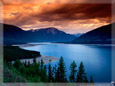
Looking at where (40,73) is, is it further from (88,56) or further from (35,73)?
(88,56)

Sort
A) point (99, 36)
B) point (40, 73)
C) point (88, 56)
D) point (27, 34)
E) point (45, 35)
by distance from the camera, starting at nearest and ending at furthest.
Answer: point (40, 73), point (27, 34), point (45, 35), point (99, 36), point (88, 56)

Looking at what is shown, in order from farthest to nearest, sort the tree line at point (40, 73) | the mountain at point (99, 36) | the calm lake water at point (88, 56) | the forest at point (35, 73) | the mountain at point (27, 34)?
the calm lake water at point (88, 56) < the mountain at point (99, 36) < the mountain at point (27, 34) < the tree line at point (40, 73) < the forest at point (35, 73)

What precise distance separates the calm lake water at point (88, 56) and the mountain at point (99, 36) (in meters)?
0.58

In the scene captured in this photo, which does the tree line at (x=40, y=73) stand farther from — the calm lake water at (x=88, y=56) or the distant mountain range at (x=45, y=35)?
the distant mountain range at (x=45, y=35)


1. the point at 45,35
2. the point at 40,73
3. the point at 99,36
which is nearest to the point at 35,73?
the point at 40,73

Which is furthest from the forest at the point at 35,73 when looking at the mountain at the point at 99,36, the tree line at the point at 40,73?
the mountain at the point at 99,36

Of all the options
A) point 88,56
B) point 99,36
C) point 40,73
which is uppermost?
point 99,36

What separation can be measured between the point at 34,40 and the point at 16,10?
3.10 metres

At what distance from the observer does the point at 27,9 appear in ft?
14.9

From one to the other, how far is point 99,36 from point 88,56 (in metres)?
2.91

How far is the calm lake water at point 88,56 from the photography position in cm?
772

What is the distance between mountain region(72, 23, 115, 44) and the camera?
240 inches

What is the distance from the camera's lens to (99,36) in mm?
7285

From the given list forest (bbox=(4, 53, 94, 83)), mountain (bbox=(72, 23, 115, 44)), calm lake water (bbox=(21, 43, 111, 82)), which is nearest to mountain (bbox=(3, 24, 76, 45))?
calm lake water (bbox=(21, 43, 111, 82))
